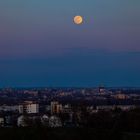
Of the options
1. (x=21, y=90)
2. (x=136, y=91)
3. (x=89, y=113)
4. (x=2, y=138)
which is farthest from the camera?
(x=21, y=90)

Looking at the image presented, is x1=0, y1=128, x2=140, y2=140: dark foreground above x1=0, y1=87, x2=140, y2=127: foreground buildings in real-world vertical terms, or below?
below

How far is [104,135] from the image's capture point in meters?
14.5

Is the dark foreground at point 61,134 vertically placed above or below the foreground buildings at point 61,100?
below

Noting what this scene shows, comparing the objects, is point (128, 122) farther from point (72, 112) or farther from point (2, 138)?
point (2, 138)

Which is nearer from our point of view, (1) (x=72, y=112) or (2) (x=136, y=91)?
(1) (x=72, y=112)

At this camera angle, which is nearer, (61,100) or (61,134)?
(61,134)

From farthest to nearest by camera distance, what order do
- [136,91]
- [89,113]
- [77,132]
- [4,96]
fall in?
1. [136,91]
2. [4,96]
3. [89,113]
4. [77,132]

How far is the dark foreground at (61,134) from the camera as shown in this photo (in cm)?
1412

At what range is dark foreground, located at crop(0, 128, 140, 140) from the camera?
14.1 metres

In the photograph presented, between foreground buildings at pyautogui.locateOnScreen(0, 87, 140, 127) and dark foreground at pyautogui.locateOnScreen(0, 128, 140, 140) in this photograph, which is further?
foreground buildings at pyautogui.locateOnScreen(0, 87, 140, 127)

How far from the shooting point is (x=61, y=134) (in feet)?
48.2

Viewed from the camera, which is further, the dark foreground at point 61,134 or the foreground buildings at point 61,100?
the foreground buildings at point 61,100

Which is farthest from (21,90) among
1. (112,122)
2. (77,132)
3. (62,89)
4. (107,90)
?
(77,132)

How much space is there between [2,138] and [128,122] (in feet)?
20.3
